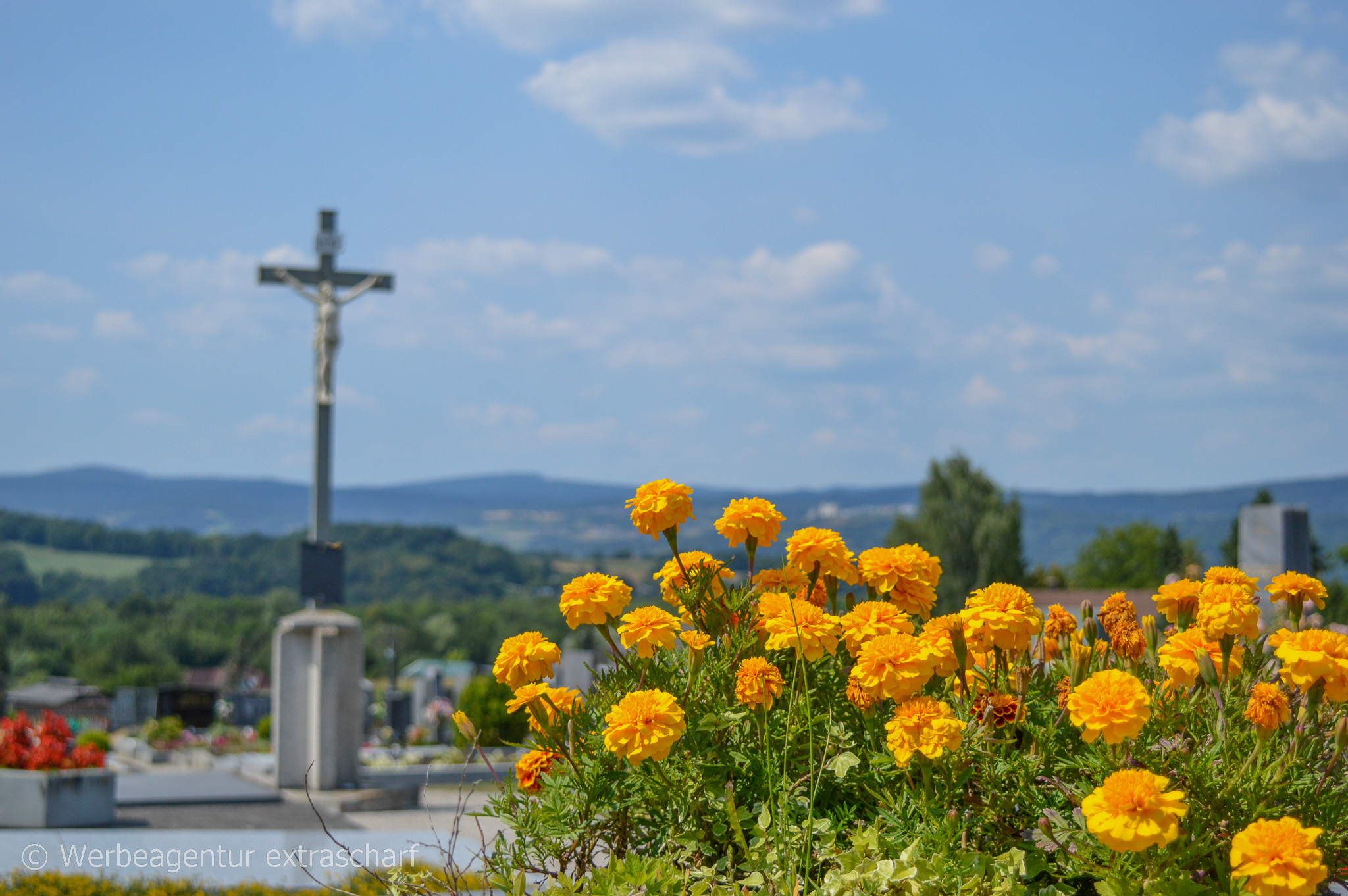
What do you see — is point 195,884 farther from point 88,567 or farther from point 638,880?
point 88,567

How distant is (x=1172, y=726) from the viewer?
254cm

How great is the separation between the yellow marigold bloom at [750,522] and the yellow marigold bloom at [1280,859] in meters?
1.25

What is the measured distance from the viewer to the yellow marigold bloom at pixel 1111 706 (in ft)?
A: 6.94

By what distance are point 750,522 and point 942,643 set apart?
2.06ft

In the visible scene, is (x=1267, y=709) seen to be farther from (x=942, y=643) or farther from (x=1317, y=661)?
(x=942, y=643)

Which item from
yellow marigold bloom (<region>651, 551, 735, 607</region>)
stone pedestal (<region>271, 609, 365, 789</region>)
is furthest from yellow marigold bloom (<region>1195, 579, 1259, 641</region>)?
stone pedestal (<region>271, 609, 365, 789</region>)

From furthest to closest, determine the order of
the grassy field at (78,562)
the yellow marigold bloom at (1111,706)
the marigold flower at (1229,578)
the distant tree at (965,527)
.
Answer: the grassy field at (78,562), the distant tree at (965,527), the marigold flower at (1229,578), the yellow marigold bloom at (1111,706)

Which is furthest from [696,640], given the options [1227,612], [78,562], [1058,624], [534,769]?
[78,562]

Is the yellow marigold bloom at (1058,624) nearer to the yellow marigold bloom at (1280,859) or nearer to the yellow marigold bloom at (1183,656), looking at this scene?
the yellow marigold bloom at (1183,656)

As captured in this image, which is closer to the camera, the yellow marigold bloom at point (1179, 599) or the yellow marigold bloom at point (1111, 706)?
the yellow marigold bloom at point (1111, 706)

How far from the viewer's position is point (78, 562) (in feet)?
381

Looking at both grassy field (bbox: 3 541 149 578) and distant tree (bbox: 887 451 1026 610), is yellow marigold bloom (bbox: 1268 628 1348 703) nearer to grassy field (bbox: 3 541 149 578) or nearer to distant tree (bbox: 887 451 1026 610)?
distant tree (bbox: 887 451 1026 610)

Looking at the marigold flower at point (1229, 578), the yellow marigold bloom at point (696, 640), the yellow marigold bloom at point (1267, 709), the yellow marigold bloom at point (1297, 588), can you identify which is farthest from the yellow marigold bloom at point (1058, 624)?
the yellow marigold bloom at point (696, 640)
